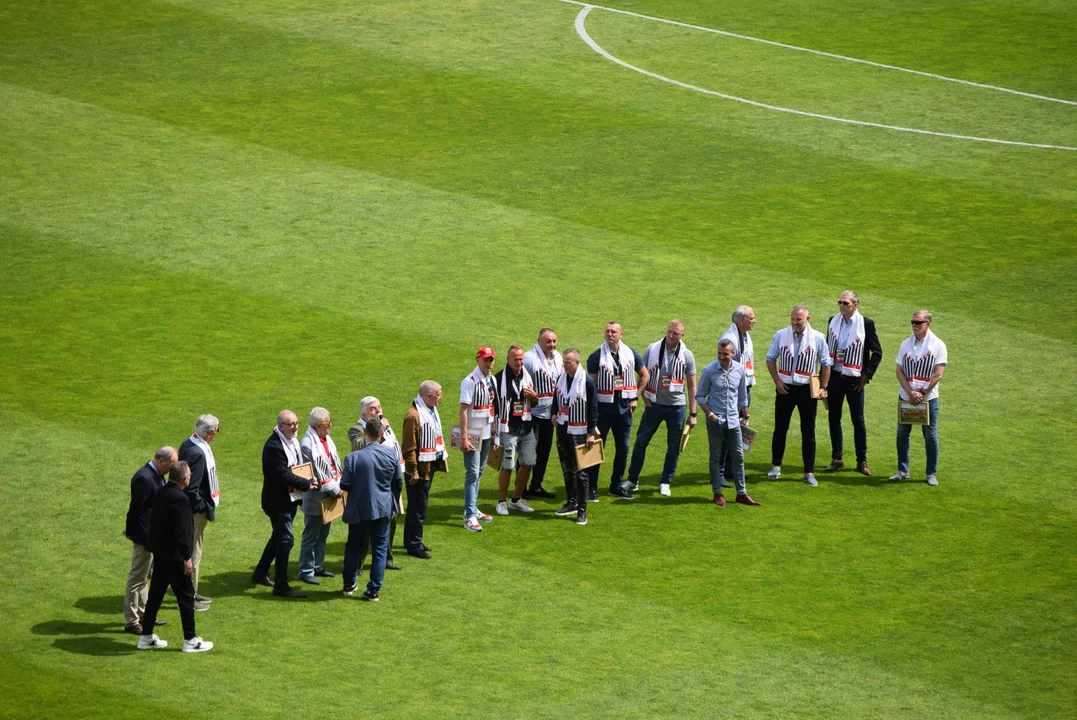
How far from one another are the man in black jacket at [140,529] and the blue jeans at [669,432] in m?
6.36

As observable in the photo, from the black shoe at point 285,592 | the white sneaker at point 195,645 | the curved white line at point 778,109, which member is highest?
the curved white line at point 778,109

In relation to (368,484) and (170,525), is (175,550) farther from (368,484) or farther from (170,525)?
(368,484)

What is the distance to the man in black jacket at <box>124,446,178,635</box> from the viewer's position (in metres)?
14.1

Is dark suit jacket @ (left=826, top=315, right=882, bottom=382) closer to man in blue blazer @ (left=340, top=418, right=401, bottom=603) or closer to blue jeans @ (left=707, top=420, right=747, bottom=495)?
blue jeans @ (left=707, top=420, right=747, bottom=495)

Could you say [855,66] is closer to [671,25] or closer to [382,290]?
[671,25]

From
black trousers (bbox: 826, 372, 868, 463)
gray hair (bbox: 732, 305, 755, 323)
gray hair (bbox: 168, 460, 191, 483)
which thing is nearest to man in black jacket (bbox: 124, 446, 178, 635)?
gray hair (bbox: 168, 460, 191, 483)

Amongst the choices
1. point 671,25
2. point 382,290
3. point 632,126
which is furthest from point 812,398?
point 671,25

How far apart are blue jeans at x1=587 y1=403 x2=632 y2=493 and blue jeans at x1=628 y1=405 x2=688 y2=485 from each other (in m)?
0.14

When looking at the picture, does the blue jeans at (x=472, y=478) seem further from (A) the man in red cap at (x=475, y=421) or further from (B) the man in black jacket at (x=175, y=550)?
(B) the man in black jacket at (x=175, y=550)

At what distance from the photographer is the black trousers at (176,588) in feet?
44.8

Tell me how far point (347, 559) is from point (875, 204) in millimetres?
17596

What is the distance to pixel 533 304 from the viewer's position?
80.4ft

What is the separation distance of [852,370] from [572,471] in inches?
172

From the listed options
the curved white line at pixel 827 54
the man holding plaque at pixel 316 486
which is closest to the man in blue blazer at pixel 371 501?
the man holding plaque at pixel 316 486
